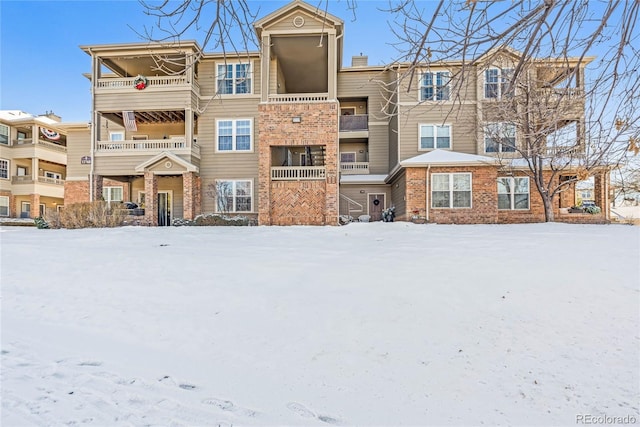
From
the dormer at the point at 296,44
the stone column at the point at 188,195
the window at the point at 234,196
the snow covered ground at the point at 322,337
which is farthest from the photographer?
the window at the point at 234,196

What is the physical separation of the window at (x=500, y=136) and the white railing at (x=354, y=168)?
672 cm

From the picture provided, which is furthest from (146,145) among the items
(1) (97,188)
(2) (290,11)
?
(2) (290,11)

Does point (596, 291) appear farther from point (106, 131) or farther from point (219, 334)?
point (106, 131)

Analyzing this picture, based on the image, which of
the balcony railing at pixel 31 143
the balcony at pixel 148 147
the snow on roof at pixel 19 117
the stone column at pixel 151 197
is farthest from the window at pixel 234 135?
the balcony railing at pixel 31 143

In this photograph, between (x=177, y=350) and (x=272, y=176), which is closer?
(x=177, y=350)

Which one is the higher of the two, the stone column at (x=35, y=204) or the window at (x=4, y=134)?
the window at (x=4, y=134)

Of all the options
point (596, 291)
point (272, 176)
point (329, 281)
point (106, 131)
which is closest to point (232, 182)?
point (272, 176)

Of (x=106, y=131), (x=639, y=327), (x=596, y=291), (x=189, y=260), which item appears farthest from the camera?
(x=106, y=131)

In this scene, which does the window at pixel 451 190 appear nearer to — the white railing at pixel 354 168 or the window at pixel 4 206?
the white railing at pixel 354 168

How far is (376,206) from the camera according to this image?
22.4 meters

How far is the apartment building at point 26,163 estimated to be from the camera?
3056cm

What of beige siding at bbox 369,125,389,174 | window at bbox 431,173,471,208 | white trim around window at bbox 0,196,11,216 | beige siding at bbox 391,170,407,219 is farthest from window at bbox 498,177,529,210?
white trim around window at bbox 0,196,11,216

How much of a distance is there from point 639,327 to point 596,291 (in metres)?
1.06

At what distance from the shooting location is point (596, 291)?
5.92m
